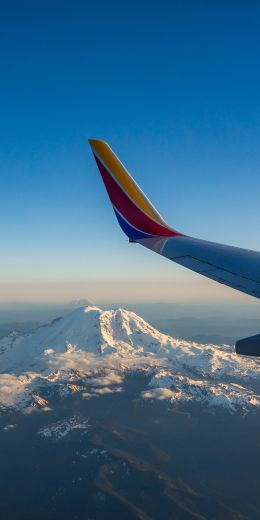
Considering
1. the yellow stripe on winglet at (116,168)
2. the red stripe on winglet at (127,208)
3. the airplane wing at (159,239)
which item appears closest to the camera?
the airplane wing at (159,239)

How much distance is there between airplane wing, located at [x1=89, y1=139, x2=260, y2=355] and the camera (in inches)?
382

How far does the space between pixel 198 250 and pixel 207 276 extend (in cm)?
245

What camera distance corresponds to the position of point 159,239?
12523 millimetres

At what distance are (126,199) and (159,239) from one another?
216cm

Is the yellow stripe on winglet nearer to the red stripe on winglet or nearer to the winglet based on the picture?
the winglet

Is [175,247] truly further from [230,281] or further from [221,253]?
[230,281]

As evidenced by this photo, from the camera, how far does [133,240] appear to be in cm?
1207

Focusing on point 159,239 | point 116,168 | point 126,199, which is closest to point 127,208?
point 126,199

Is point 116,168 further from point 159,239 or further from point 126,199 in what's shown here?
point 159,239

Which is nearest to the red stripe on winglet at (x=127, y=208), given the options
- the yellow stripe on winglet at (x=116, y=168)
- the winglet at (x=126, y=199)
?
the winglet at (x=126, y=199)

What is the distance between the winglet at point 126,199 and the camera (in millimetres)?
10953

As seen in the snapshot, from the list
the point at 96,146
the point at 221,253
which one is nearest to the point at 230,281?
the point at 221,253

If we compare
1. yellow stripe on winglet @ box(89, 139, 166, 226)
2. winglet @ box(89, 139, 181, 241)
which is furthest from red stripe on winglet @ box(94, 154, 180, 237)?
yellow stripe on winglet @ box(89, 139, 166, 226)

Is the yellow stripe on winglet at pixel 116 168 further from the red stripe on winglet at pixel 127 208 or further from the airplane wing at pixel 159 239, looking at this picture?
the red stripe on winglet at pixel 127 208
